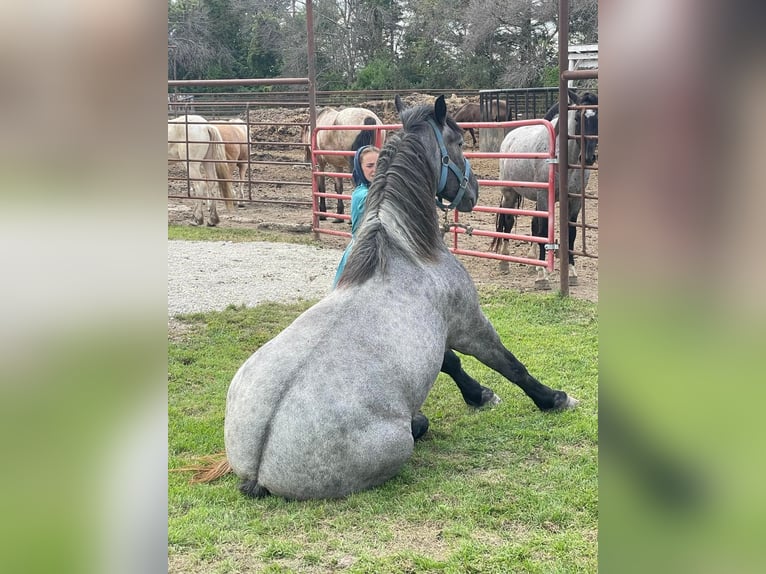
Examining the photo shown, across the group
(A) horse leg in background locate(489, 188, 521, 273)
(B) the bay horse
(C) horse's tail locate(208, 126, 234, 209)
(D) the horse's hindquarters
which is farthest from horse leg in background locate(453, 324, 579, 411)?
(B) the bay horse

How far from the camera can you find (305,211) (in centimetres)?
1266

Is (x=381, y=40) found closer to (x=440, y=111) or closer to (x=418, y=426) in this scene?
(x=440, y=111)

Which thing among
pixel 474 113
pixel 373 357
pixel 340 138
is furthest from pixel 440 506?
pixel 474 113

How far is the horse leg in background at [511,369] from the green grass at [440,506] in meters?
0.08

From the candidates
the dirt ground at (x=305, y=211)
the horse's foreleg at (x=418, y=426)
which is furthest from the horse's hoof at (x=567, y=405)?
the dirt ground at (x=305, y=211)

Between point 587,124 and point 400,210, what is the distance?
3.57m

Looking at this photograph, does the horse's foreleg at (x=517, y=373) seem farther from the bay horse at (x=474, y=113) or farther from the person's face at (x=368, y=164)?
the bay horse at (x=474, y=113)

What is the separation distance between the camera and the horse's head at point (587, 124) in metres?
6.38

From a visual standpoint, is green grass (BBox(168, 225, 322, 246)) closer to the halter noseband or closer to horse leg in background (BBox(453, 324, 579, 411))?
the halter noseband
